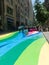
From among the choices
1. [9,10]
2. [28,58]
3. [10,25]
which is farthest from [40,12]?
[28,58]

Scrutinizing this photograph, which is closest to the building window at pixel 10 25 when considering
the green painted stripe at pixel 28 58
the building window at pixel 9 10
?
the building window at pixel 9 10

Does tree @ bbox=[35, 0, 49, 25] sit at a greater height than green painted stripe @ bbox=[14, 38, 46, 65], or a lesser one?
greater

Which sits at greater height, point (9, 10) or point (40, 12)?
point (9, 10)

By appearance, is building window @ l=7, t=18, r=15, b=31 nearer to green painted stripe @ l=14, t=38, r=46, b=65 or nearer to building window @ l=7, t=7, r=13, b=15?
building window @ l=7, t=7, r=13, b=15

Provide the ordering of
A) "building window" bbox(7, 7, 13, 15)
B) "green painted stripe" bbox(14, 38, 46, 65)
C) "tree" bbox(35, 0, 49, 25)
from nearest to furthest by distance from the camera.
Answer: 1. "green painted stripe" bbox(14, 38, 46, 65)
2. "tree" bbox(35, 0, 49, 25)
3. "building window" bbox(7, 7, 13, 15)

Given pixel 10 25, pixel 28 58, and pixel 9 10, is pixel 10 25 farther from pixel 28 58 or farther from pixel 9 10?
pixel 28 58

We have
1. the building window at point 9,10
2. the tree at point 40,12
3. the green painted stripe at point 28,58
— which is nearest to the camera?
the green painted stripe at point 28,58

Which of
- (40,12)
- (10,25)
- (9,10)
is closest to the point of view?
(40,12)

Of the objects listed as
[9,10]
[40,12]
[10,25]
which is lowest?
[10,25]

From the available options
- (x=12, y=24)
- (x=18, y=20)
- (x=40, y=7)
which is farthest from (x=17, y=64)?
(x=18, y=20)

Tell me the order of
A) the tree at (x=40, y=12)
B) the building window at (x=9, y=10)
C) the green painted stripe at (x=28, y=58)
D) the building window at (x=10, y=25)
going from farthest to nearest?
the building window at (x=10, y=25) → the building window at (x=9, y=10) → the tree at (x=40, y=12) → the green painted stripe at (x=28, y=58)

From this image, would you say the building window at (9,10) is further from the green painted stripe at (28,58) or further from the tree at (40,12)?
the green painted stripe at (28,58)

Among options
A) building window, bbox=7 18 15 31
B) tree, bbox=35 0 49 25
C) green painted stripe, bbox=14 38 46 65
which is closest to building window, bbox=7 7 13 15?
building window, bbox=7 18 15 31

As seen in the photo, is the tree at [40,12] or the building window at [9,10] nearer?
the tree at [40,12]
